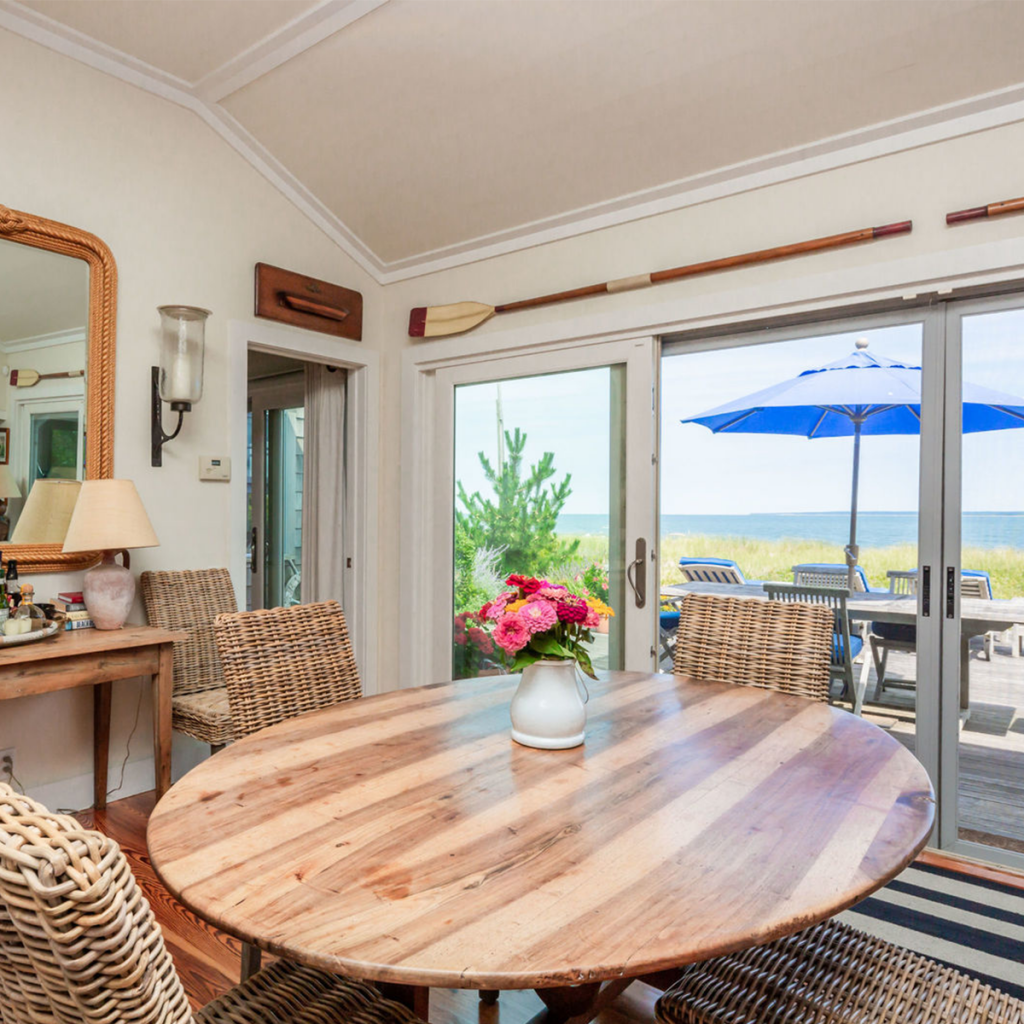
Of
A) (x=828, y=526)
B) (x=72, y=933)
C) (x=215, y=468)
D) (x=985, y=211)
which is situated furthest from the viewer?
(x=215, y=468)

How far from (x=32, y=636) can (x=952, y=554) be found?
123 inches

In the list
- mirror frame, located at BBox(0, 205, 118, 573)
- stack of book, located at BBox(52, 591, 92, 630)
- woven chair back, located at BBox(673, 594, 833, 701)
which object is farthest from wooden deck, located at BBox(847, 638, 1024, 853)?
mirror frame, located at BBox(0, 205, 118, 573)

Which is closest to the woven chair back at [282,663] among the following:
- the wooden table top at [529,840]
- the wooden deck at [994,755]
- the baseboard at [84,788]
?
the wooden table top at [529,840]

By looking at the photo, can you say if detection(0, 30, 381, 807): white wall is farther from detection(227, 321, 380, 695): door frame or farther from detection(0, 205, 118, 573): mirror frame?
detection(227, 321, 380, 695): door frame

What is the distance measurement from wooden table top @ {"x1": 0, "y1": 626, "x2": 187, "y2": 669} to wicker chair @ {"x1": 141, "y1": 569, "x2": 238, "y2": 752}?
0.20 meters

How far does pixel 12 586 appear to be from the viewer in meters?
2.53

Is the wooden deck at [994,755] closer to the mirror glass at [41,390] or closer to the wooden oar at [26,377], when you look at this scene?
the mirror glass at [41,390]

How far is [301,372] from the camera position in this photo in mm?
4895

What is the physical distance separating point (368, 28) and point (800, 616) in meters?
2.50

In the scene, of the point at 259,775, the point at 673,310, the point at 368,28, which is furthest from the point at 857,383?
the point at 259,775

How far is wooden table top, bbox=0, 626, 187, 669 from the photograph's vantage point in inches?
91.0

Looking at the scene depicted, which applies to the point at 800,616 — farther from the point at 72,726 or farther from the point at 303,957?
the point at 72,726

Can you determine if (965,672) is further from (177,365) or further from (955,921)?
(177,365)

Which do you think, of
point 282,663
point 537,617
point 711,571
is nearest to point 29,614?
point 282,663
